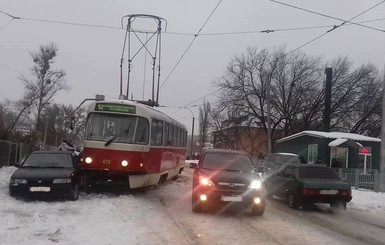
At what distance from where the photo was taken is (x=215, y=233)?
9992mm

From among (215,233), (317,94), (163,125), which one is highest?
(317,94)

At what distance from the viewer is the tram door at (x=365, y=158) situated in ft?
111

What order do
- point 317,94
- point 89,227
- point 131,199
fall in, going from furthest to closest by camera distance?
point 317,94 < point 131,199 < point 89,227

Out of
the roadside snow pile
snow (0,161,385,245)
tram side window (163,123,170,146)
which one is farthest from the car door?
tram side window (163,123,170,146)

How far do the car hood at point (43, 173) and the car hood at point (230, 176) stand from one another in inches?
159

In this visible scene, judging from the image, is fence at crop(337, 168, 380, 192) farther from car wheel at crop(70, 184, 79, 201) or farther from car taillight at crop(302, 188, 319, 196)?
car wheel at crop(70, 184, 79, 201)

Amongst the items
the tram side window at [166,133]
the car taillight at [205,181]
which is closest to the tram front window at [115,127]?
the tram side window at [166,133]

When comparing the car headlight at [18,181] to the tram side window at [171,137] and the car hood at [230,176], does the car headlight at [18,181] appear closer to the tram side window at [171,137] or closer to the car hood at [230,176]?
the car hood at [230,176]

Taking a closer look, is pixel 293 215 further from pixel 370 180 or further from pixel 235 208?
pixel 370 180

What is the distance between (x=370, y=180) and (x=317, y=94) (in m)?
25.2

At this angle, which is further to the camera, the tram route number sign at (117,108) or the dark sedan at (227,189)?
the tram route number sign at (117,108)

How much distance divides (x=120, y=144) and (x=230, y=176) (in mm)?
4516

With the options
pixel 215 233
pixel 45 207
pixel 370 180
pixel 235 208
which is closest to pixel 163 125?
pixel 235 208

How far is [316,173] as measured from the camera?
16.3 m
